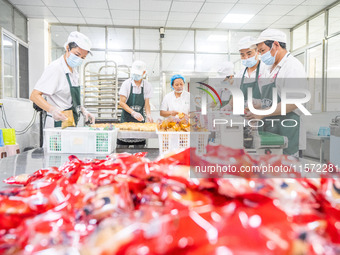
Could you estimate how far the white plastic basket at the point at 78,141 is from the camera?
1.71 m

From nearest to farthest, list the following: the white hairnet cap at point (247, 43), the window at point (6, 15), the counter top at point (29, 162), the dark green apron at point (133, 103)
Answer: the counter top at point (29, 162)
the white hairnet cap at point (247, 43)
the dark green apron at point (133, 103)
the window at point (6, 15)

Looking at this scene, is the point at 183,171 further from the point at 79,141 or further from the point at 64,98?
the point at 64,98

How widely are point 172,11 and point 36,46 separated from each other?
11.4 feet

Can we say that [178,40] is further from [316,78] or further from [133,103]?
[133,103]

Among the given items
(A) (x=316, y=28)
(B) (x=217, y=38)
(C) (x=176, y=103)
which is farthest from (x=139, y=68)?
(A) (x=316, y=28)

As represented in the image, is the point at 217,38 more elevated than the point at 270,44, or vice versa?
the point at 217,38

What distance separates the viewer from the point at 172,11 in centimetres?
568

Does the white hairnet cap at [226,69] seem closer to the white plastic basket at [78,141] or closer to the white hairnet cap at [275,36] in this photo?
the white hairnet cap at [275,36]

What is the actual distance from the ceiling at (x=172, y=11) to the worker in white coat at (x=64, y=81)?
316cm

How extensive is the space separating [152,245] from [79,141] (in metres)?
1.48

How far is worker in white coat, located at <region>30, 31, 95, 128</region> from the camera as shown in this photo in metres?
2.33

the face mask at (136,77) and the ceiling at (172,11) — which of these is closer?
the face mask at (136,77)

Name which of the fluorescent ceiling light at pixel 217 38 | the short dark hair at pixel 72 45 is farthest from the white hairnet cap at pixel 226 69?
the fluorescent ceiling light at pixel 217 38

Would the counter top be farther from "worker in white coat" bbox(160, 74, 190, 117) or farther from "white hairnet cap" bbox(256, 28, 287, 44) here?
"worker in white coat" bbox(160, 74, 190, 117)
